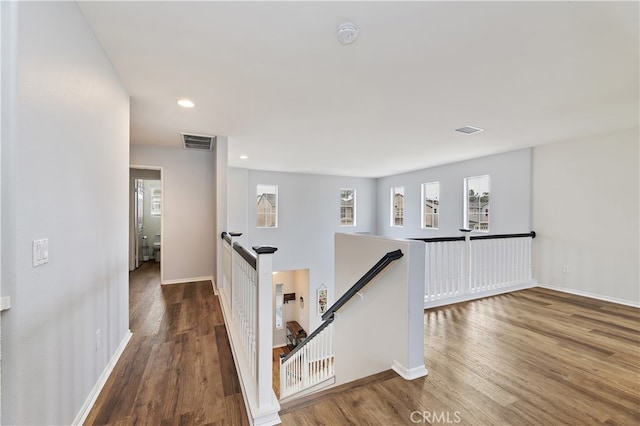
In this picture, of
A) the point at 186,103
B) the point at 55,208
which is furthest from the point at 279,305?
the point at 55,208

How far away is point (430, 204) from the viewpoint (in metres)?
7.17

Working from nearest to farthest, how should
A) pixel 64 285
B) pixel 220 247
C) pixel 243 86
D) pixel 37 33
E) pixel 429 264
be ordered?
pixel 37 33, pixel 64 285, pixel 243 86, pixel 429 264, pixel 220 247

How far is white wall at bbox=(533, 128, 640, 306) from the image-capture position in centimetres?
375

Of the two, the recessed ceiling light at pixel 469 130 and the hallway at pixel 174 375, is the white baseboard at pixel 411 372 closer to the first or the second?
the hallway at pixel 174 375

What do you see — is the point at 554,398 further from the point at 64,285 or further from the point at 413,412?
the point at 64,285

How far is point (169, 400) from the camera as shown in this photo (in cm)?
184

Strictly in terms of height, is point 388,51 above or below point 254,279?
above

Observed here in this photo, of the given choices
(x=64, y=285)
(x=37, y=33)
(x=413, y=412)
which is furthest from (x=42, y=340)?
(x=413, y=412)

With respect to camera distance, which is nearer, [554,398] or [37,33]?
[37,33]

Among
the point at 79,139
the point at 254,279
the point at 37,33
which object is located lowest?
the point at 254,279

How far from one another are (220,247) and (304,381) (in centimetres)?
221

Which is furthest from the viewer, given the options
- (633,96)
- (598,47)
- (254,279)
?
(633,96)

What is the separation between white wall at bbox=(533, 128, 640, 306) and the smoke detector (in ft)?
14.8

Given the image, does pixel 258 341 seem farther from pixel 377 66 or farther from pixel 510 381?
pixel 377 66
